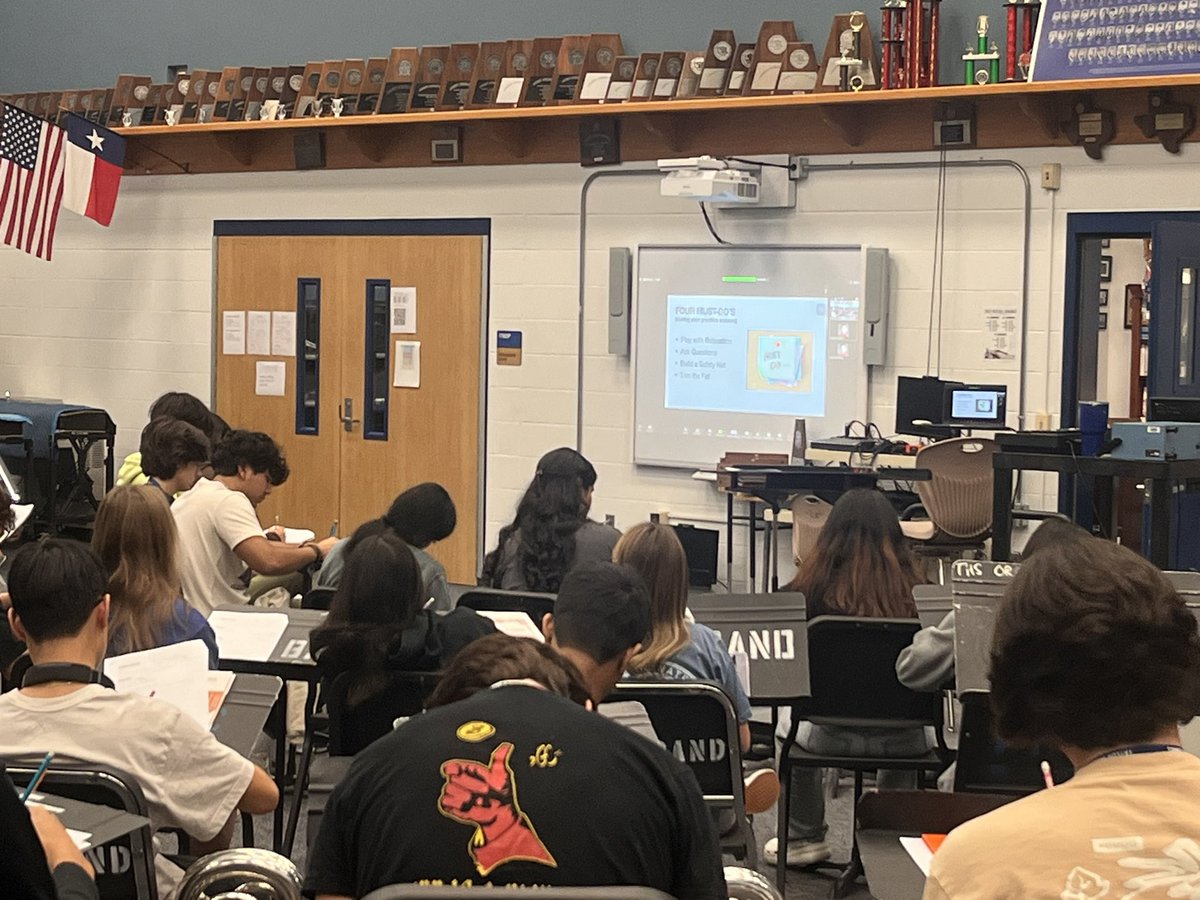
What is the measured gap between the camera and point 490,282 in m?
9.35

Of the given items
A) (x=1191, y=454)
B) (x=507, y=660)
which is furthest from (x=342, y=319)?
(x=507, y=660)

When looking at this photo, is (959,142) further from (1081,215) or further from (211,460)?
(211,460)

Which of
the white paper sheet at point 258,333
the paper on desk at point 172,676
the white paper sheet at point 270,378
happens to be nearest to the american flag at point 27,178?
the white paper sheet at point 258,333

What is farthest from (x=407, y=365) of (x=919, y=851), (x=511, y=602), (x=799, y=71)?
(x=919, y=851)

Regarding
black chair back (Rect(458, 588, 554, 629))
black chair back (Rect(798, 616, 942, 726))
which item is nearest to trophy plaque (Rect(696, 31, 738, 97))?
black chair back (Rect(458, 588, 554, 629))

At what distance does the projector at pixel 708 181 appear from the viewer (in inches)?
320

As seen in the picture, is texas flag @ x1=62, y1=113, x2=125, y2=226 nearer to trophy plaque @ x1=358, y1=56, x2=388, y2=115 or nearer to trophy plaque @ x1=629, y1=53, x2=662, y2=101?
trophy plaque @ x1=358, y1=56, x2=388, y2=115

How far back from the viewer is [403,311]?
9680mm

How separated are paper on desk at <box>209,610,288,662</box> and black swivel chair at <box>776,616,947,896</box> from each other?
1385mm

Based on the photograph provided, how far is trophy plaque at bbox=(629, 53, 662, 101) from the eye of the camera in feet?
28.2

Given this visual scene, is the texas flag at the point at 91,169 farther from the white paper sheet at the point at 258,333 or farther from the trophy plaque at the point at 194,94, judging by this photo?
the white paper sheet at the point at 258,333

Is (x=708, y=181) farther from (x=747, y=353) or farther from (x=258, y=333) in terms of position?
(x=258, y=333)

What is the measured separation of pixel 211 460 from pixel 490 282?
3.71 metres

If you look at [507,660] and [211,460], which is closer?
[507,660]
